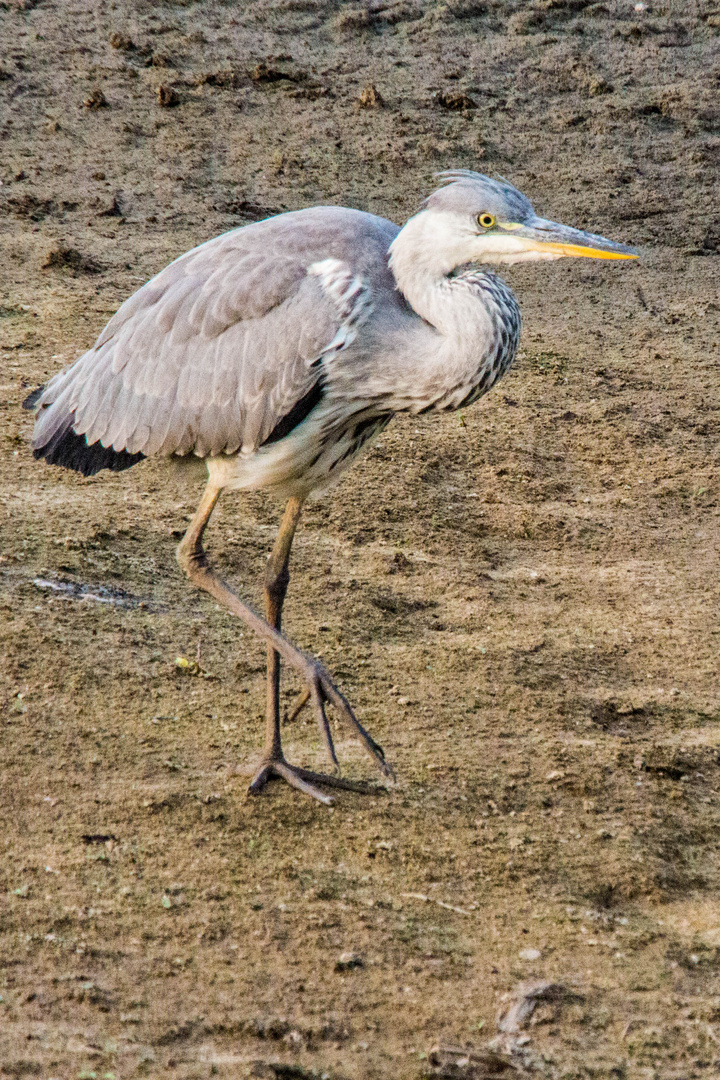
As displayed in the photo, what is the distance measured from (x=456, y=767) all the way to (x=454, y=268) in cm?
164

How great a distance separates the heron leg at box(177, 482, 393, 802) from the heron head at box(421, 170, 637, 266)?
1115mm

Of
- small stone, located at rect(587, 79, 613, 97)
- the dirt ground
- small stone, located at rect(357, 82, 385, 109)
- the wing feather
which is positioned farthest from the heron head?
small stone, located at rect(587, 79, 613, 97)

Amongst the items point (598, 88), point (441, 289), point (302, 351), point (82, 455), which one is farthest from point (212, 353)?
point (598, 88)

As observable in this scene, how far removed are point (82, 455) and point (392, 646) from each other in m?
1.37

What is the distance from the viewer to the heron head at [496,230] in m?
3.93

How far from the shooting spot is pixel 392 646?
5.08 metres

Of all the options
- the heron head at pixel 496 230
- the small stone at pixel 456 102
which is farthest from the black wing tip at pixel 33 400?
the small stone at pixel 456 102

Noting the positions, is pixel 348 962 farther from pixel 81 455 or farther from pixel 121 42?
pixel 121 42

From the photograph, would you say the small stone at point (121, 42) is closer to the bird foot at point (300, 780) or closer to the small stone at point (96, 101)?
the small stone at point (96, 101)

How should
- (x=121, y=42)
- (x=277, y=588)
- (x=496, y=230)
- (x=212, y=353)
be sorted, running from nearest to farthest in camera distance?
(x=496, y=230)
(x=212, y=353)
(x=277, y=588)
(x=121, y=42)

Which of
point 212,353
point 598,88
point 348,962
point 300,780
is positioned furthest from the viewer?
point 598,88

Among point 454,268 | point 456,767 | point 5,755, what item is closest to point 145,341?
point 454,268

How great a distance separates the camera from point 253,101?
9469 mm

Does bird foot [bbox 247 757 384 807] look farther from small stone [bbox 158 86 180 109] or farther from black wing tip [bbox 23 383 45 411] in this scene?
small stone [bbox 158 86 180 109]
